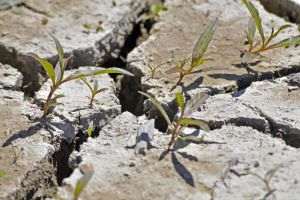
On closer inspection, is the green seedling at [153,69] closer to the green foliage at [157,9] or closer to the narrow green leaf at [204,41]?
the narrow green leaf at [204,41]

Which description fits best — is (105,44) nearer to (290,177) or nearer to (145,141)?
(145,141)

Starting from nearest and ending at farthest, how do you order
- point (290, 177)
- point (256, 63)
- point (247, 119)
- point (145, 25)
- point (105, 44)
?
point (290, 177) → point (247, 119) → point (256, 63) → point (105, 44) → point (145, 25)

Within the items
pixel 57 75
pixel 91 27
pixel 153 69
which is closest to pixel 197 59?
pixel 153 69

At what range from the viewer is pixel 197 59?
2.52m

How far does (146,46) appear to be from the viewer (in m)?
2.90

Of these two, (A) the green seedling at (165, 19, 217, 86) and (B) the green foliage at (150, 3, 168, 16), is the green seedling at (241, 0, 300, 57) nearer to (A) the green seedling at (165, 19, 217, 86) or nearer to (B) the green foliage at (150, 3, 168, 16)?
(A) the green seedling at (165, 19, 217, 86)

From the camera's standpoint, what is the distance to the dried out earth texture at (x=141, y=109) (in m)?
2.09

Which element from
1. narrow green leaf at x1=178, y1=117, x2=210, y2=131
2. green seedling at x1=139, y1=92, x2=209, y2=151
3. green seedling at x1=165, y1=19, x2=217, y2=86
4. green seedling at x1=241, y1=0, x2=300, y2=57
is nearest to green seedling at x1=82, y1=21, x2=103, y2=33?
green seedling at x1=165, y1=19, x2=217, y2=86

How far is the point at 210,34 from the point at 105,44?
2.11 ft

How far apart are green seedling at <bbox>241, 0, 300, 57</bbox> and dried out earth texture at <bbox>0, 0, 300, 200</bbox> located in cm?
6

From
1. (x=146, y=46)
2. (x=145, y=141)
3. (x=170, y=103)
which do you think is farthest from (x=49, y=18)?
(x=145, y=141)

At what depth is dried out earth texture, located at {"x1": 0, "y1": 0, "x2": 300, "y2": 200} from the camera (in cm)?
209

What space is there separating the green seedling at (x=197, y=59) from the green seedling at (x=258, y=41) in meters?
0.21

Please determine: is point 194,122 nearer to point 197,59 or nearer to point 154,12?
point 197,59
